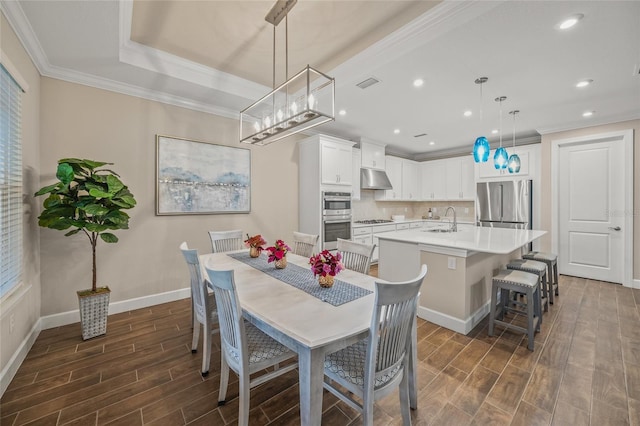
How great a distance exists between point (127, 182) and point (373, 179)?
4.33 m

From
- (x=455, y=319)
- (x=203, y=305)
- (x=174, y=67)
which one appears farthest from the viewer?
(x=174, y=67)

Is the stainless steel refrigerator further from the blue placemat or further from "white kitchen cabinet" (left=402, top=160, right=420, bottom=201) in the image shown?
the blue placemat

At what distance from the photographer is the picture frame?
11.3ft

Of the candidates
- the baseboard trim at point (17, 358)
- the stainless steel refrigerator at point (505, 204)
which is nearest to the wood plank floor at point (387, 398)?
the baseboard trim at point (17, 358)

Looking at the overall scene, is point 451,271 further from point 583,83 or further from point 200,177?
Answer: point 200,177

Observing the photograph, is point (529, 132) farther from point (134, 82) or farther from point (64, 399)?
point (64, 399)

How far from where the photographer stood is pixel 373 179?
5820 millimetres

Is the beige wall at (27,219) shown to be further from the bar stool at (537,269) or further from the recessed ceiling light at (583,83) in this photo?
the recessed ceiling light at (583,83)

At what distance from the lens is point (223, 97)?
3.49 meters

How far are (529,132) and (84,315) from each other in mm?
7271

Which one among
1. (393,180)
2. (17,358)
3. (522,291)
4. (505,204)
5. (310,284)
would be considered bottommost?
(17,358)

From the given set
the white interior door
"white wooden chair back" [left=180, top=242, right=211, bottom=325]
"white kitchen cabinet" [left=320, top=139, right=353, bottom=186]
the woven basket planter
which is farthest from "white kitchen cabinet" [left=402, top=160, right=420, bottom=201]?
the woven basket planter

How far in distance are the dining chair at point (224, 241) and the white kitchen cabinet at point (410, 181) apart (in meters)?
4.64

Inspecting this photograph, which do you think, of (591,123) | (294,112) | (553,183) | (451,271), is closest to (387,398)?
(451,271)
